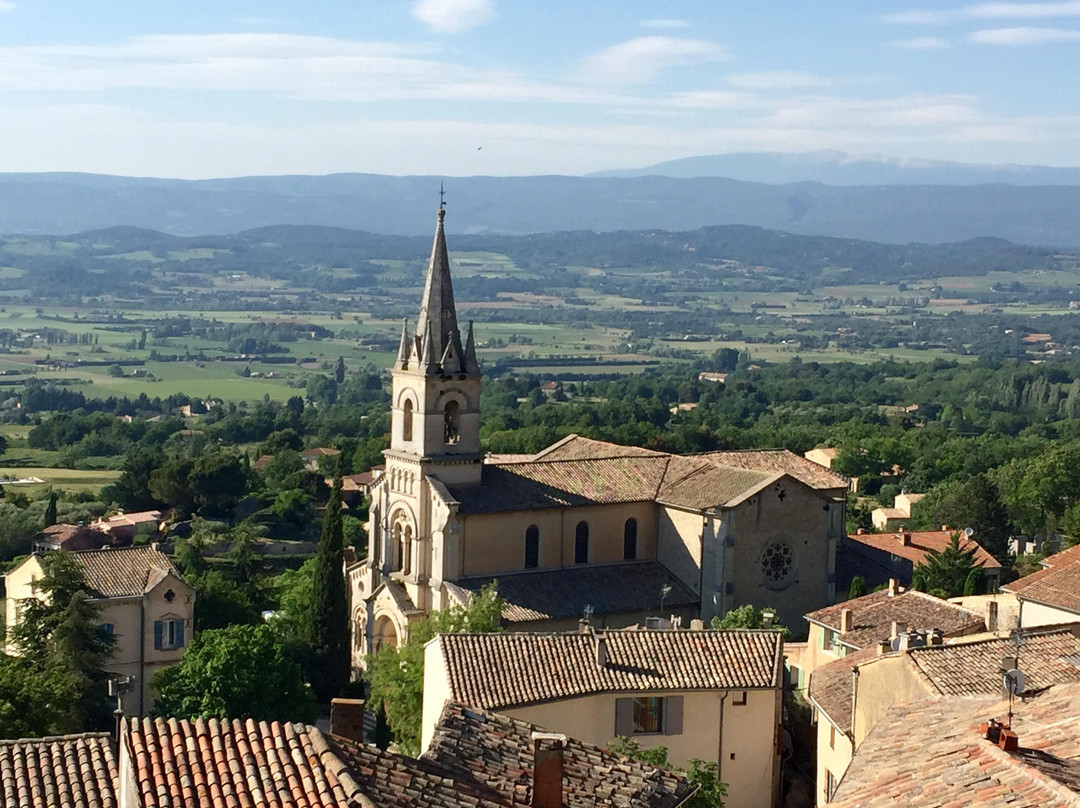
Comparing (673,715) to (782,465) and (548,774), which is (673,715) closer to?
(548,774)

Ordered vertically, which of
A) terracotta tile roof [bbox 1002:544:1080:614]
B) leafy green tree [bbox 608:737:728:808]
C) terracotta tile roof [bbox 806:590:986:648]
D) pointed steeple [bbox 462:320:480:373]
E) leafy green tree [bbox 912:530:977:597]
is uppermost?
pointed steeple [bbox 462:320:480:373]

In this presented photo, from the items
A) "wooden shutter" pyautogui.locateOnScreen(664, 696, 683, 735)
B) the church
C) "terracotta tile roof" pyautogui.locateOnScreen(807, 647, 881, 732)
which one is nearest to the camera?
"terracotta tile roof" pyautogui.locateOnScreen(807, 647, 881, 732)

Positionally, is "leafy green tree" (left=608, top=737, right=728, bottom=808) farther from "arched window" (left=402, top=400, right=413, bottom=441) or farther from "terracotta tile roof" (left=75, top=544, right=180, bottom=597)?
"arched window" (left=402, top=400, right=413, bottom=441)

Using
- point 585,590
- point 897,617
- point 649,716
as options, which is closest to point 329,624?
point 585,590

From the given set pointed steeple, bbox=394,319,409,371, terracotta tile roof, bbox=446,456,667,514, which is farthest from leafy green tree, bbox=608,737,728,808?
pointed steeple, bbox=394,319,409,371

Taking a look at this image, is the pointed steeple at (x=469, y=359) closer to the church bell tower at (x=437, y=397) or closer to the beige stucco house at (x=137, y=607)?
the church bell tower at (x=437, y=397)

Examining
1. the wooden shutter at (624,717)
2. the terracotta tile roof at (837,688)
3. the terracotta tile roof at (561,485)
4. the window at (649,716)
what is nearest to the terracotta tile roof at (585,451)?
the terracotta tile roof at (561,485)

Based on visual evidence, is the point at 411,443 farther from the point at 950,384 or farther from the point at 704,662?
the point at 950,384
